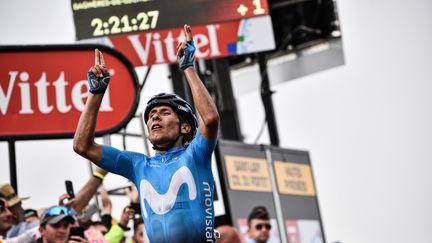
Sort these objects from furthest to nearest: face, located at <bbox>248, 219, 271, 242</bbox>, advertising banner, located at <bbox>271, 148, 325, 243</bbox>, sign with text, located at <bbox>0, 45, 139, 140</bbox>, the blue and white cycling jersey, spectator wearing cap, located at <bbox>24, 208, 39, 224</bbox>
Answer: advertising banner, located at <bbox>271, 148, 325, 243</bbox> < face, located at <bbox>248, 219, 271, 242</bbox> < spectator wearing cap, located at <bbox>24, 208, 39, 224</bbox> < sign with text, located at <bbox>0, 45, 139, 140</bbox> < the blue and white cycling jersey

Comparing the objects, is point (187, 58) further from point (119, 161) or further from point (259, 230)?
point (259, 230)

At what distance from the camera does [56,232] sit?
830cm

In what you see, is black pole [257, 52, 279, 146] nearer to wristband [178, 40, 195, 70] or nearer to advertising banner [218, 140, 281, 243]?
advertising banner [218, 140, 281, 243]

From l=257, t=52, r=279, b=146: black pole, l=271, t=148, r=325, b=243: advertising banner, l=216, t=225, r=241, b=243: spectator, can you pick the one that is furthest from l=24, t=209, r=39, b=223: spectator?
l=257, t=52, r=279, b=146: black pole

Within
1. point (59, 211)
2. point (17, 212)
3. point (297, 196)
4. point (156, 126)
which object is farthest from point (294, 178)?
A: point (156, 126)

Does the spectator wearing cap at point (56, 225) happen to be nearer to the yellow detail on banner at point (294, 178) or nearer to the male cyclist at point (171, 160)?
the male cyclist at point (171, 160)

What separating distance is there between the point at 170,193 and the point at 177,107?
60 centimetres

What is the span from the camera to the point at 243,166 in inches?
600

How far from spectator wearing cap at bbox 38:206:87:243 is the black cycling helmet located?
79.9 inches

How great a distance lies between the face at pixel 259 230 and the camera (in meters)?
11.6

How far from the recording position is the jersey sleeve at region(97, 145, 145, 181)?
256 inches

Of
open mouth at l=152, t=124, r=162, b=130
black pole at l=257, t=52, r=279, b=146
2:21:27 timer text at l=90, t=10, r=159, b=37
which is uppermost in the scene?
2:21:27 timer text at l=90, t=10, r=159, b=37

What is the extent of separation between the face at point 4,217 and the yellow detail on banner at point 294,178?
319 inches

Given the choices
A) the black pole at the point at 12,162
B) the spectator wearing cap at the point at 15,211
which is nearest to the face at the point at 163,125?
the black pole at the point at 12,162
